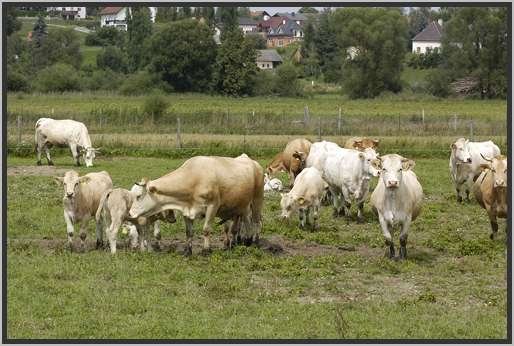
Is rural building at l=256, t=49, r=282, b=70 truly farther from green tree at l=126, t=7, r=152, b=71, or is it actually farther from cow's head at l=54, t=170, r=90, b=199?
cow's head at l=54, t=170, r=90, b=199

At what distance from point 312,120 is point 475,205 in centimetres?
2173

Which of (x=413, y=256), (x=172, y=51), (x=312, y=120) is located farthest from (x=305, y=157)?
(x=172, y=51)

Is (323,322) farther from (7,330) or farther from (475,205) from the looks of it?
(475,205)

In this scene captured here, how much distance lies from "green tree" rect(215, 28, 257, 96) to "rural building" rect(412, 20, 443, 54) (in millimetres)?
29351

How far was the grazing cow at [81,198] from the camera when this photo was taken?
575 inches

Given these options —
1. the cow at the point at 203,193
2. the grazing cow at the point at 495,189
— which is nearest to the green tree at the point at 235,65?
the grazing cow at the point at 495,189

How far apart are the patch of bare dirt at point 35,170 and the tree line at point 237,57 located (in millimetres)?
15797

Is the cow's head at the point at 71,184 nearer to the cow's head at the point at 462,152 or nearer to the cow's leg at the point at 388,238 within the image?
the cow's leg at the point at 388,238

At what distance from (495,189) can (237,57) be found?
4042cm

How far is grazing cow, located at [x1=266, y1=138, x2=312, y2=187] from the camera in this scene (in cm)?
2316

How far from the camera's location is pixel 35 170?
27.4 meters

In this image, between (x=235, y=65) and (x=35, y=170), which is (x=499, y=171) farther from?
(x=235, y=65)

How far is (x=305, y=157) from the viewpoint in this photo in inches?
883

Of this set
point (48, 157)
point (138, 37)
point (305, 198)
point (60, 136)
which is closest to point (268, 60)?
point (138, 37)
